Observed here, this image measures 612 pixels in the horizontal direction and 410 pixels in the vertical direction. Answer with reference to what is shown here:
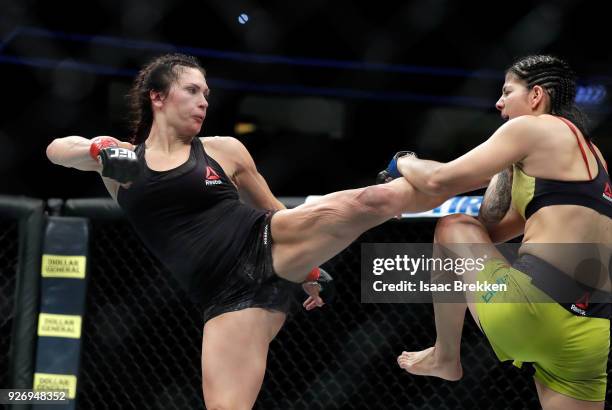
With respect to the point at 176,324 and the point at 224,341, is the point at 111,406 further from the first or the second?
the point at 224,341

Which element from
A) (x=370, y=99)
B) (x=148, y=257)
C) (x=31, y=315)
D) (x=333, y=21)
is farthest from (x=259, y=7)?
(x=31, y=315)

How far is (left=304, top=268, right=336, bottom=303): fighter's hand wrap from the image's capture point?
7.12 ft

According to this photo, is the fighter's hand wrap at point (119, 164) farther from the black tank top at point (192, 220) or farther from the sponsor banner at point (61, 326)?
the sponsor banner at point (61, 326)

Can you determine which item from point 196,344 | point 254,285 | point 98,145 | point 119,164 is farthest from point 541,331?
point 196,344

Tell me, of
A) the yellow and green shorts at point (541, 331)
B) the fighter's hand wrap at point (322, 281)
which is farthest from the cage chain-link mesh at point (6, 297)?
the yellow and green shorts at point (541, 331)

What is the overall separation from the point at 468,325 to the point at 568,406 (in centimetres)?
75

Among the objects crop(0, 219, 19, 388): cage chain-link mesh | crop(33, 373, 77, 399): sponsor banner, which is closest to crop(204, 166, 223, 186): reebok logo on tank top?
crop(33, 373, 77, 399): sponsor banner

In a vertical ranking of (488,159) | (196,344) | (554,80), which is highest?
(554,80)

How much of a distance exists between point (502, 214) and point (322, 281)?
1.53 feet

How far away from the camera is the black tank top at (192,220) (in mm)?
2119

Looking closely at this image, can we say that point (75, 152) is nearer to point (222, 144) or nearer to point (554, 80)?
point (222, 144)

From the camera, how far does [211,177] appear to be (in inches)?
85.4

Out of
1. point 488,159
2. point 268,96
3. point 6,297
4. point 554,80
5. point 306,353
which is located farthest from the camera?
point 268,96

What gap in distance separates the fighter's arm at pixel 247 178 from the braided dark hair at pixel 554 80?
27.6 inches
